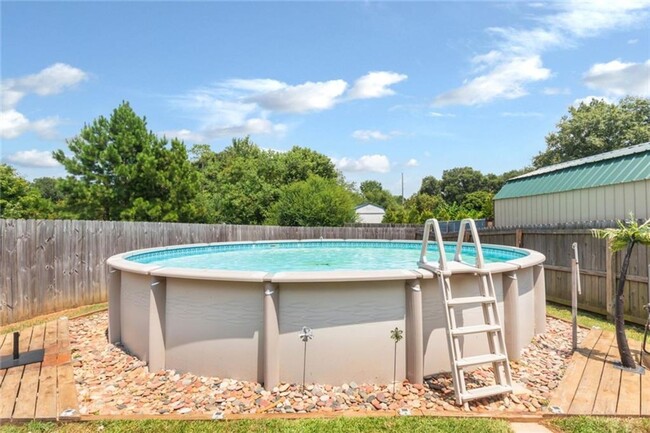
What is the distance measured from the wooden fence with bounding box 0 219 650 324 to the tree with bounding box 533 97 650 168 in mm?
23906

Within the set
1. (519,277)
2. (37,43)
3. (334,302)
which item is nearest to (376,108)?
(37,43)

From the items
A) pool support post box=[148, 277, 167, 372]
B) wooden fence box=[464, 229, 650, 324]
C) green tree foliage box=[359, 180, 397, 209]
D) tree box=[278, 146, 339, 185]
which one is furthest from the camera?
green tree foliage box=[359, 180, 397, 209]

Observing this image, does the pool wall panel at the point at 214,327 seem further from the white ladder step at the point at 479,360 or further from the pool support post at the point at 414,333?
the white ladder step at the point at 479,360

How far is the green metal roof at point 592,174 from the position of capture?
696 cm

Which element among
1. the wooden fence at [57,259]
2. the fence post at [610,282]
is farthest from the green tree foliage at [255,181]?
the fence post at [610,282]

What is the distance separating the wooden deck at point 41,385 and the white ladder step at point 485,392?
308 cm

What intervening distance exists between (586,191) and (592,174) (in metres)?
0.43

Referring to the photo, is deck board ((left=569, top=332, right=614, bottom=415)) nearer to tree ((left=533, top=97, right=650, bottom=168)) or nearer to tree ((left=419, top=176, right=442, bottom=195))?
tree ((left=533, top=97, right=650, bottom=168))

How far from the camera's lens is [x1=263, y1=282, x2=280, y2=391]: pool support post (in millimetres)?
3181

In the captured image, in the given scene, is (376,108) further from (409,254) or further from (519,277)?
(519,277)

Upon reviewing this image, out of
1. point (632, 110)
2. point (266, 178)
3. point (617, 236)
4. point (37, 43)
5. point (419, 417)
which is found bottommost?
point (419, 417)

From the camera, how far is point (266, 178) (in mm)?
25469

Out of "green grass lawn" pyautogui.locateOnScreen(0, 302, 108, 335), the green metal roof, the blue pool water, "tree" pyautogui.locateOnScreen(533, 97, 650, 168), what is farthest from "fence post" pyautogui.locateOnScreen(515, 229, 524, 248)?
"tree" pyautogui.locateOnScreen(533, 97, 650, 168)

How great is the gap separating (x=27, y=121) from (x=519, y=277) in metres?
18.1
